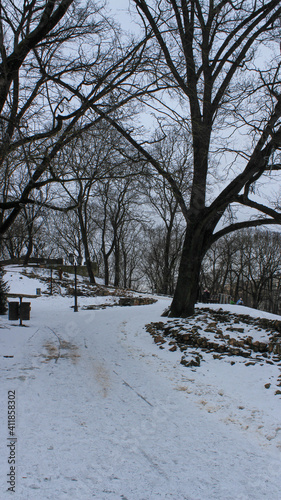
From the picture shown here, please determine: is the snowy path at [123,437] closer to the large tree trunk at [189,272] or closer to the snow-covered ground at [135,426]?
the snow-covered ground at [135,426]

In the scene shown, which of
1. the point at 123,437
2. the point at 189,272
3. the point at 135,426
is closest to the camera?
the point at 123,437

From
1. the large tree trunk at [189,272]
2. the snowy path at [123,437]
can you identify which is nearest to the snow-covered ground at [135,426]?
the snowy path at [123,437]

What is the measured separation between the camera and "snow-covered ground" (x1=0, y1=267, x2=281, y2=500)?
110 inches

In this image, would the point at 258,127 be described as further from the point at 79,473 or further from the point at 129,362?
the point at 79,473

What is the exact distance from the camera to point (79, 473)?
2.87 m

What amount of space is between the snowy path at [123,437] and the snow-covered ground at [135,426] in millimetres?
12

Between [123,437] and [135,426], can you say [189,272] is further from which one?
[123,437]

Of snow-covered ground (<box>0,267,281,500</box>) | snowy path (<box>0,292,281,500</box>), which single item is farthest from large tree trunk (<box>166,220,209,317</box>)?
snowy path (<box>0,292,281,500</box>)

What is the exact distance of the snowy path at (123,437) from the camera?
2779 mm

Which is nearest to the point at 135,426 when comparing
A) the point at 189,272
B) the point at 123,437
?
the point at 123,437

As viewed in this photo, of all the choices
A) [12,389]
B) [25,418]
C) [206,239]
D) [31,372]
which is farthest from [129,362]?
[206,239]

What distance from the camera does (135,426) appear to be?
3875 mm

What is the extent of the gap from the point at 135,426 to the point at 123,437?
325mm

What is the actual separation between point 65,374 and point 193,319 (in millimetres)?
4679
